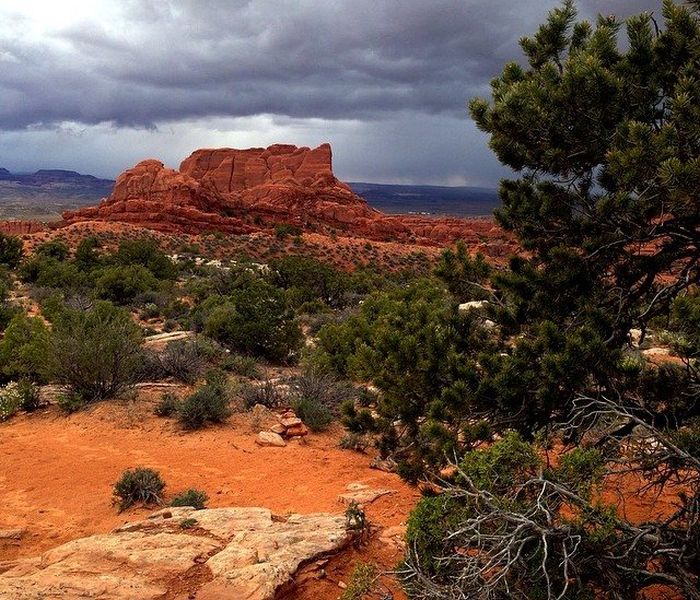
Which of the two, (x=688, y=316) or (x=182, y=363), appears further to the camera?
(x=182, y=363)

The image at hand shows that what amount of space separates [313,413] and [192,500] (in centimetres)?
382

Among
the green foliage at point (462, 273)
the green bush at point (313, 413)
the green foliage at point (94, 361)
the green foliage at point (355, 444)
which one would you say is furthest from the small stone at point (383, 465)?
the green foliage at point (94, 361)

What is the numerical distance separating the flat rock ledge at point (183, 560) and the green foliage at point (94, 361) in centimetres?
621

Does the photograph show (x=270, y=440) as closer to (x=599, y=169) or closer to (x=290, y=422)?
(x=290, y=422)

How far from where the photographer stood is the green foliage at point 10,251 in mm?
36531

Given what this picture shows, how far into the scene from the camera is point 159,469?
27.6 ft

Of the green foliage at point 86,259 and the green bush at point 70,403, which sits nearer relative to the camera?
the green bush at point 70,403

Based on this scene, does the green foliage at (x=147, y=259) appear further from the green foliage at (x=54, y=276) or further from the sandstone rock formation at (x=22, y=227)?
the sandstone rock formation at (x=22, y=227)

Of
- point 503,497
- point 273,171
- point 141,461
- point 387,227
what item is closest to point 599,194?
point 503,497

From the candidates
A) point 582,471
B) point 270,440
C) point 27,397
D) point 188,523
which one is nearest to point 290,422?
point 270,440

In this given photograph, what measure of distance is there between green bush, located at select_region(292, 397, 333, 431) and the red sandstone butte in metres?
57.6

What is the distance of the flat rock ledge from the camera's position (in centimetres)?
421

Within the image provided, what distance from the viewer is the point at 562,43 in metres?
5.31

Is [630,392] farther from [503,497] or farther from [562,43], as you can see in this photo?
[562,43]
